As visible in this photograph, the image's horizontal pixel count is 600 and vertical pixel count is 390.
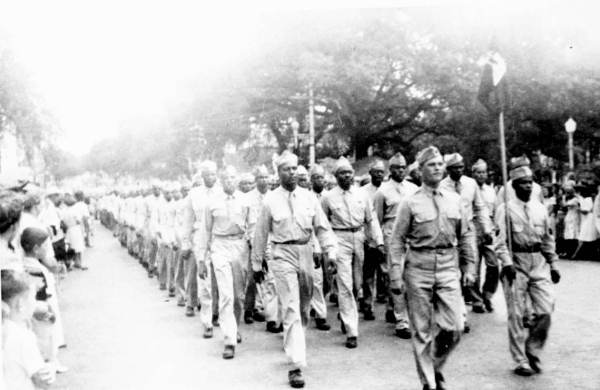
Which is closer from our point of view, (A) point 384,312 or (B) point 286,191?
(B) point 286,191

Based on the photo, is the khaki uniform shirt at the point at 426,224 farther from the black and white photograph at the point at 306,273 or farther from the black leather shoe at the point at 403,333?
the black leather shoe at the point at 403,333

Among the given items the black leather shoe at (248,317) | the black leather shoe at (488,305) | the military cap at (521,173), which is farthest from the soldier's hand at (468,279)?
the black leather shoe at (248,317)

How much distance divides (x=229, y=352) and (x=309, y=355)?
91 cm

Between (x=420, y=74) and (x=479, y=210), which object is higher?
(x=420, y=74)

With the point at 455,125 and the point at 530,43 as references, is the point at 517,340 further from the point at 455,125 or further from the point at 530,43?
the point at 455,125

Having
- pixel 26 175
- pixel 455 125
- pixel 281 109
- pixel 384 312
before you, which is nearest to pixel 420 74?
pixel 455 125

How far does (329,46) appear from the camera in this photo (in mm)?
26531

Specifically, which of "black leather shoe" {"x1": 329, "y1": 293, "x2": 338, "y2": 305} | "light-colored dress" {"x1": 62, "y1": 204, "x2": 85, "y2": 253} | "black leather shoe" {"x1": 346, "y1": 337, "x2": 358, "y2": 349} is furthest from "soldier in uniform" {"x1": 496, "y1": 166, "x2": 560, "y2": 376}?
"light-colored dress" {"x1": 62, "y1": 204, "x2": 85, "y2": 253}

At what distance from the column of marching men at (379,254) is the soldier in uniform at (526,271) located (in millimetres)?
10

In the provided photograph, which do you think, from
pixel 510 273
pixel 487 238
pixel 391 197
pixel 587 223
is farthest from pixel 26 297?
pixel 587 223

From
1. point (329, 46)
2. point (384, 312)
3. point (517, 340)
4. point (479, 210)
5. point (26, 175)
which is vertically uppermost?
point (329, 46)

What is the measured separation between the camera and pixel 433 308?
19.3ft

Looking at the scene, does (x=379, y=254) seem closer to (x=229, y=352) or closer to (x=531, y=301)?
(x=229, y=352)

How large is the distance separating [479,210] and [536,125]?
1953 centimetres
